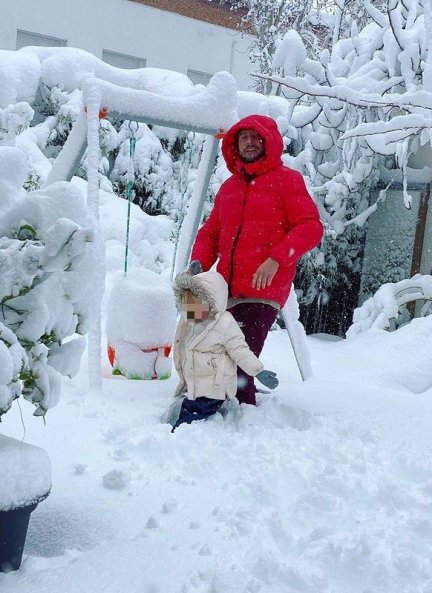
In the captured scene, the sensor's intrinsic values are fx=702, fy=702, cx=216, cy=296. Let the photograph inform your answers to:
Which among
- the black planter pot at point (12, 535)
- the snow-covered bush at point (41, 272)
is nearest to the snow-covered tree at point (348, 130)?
the snow-covered bush at point (41, 272)

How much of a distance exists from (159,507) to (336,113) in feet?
18.1

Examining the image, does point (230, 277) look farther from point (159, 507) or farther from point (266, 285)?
point (159, 507)

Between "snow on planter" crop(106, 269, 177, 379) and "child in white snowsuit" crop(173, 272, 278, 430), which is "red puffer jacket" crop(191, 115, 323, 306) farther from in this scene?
"snow on planter" crop(106, 269, 177, 379)

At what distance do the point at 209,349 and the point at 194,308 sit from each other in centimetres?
22

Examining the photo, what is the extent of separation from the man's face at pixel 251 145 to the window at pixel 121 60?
1384 cm

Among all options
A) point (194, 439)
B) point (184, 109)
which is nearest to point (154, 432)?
point (194, 439)

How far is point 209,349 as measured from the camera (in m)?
3.51

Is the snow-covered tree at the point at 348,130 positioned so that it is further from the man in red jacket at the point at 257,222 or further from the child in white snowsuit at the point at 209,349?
the child in white snowsuit at the point at 209,349

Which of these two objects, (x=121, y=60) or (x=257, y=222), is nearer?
(x=257, y=222)

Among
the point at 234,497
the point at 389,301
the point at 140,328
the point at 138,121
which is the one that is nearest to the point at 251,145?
the point at 138,121

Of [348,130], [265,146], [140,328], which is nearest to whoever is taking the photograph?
[265,146]

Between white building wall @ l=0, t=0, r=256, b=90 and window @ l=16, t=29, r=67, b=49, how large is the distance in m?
0.14

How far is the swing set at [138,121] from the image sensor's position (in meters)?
4.04

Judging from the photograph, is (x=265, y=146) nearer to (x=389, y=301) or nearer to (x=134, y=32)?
(x=389, y=301)
